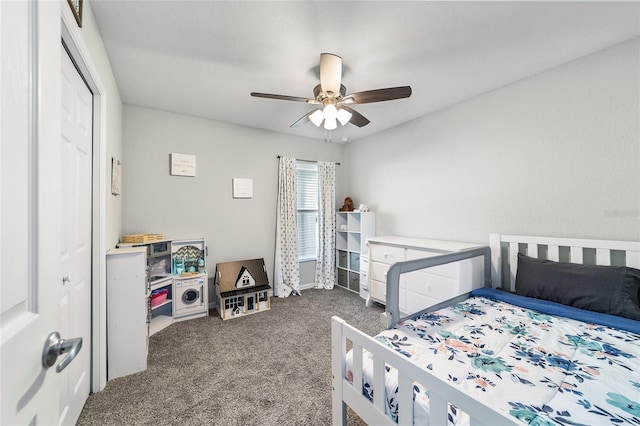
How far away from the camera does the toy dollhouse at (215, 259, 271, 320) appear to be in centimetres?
292

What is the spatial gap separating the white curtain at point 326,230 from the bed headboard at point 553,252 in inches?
89.2

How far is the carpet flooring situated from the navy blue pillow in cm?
144

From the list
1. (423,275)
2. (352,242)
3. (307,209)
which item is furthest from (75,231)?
(352,242)

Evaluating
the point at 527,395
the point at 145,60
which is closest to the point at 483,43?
the point at 527,395

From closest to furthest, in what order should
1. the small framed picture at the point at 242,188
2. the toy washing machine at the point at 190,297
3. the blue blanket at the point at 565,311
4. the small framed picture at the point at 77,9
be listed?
the small framed picture at the point at 77,9
the blue blanket at the point at 565,311
the toy washing machine at the point at 190,297
the small framed picture at the point at 242,188

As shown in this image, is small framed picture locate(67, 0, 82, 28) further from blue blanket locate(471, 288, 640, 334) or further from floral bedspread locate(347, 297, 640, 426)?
blue blanket locate(471, 288, 640, 334)

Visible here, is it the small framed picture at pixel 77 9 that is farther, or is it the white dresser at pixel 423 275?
the white dresser at pixel 423 275

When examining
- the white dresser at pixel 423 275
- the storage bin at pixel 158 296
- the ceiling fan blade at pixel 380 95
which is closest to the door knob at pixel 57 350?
the ceiling fan blade at pixel 380 95

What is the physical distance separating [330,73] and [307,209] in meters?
2.48

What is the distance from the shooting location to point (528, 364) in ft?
3.72

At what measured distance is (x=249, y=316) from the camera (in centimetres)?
294

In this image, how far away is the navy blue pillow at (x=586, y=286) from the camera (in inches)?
62.0

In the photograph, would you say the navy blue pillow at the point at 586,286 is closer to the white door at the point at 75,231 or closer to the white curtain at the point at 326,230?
the white curtain at the point at 326,230

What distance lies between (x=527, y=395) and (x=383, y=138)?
331cm
